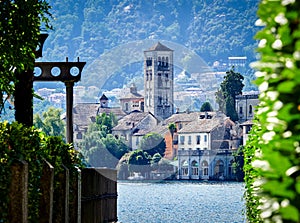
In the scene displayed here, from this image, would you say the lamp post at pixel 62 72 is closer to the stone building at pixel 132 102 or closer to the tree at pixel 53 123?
the tree at pixel 53 123

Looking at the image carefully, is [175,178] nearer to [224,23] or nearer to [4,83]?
[224,23]

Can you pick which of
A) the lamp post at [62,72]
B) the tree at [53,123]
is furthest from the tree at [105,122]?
the lamp post at [62,72]

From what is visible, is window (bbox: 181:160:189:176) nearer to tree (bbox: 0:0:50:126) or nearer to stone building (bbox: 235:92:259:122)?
stone building (bbox: 235:92:259:122)

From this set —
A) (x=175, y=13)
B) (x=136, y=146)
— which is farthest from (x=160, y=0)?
(x=136, y=146)

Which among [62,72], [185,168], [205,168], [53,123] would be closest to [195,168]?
[205,168]

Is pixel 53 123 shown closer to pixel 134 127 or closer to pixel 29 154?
pixel 134 127

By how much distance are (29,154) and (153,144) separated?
83.6 m

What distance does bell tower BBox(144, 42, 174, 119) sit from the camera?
9650 centimetres

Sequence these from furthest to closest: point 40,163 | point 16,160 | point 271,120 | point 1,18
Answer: point 1,18 < point 40,163 < point 16,160 < point 271,120

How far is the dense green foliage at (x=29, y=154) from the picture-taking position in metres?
6.19

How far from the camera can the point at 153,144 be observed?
90.4m

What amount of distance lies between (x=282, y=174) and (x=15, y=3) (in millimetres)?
6578

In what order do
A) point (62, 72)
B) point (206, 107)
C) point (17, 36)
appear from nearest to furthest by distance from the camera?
point (17, 36) → point (62, 72) → point (206, 107)

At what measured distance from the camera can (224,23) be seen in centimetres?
12631
